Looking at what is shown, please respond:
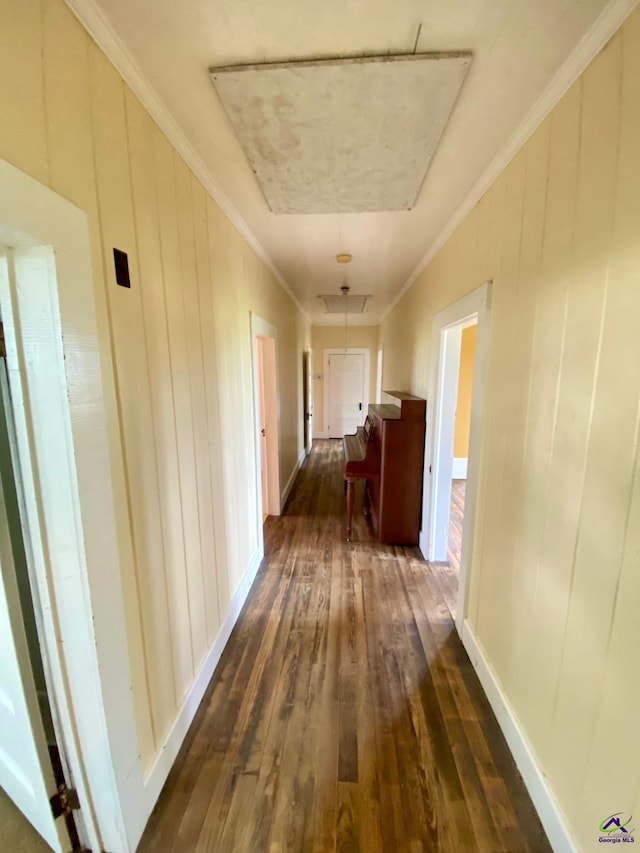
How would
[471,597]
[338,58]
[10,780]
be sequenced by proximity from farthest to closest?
1. [471,597]
2. [10,780]
3. [338,58]

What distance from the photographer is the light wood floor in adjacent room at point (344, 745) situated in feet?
3.54

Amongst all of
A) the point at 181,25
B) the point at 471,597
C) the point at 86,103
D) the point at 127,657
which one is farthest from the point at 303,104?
the point at 471,597

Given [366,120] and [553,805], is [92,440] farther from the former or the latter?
[553,805]

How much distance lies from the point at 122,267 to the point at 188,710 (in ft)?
5.82

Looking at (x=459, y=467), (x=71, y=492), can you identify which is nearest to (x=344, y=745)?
(x=71, y=492)

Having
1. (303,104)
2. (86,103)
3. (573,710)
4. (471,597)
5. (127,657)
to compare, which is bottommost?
(471,597)

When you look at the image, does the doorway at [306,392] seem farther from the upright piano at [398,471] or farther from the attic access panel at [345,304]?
the upright piano at [398,471]

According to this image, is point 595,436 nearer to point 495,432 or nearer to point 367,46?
point 495,432

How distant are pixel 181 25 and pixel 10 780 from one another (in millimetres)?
2384

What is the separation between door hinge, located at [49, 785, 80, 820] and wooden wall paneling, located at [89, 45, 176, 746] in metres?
0.24

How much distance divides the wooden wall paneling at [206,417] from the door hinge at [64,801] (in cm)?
67

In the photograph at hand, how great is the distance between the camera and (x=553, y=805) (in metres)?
1.04

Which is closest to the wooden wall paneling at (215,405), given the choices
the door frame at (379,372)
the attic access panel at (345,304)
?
the attic access panel at (345,304)

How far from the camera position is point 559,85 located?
1013mm
